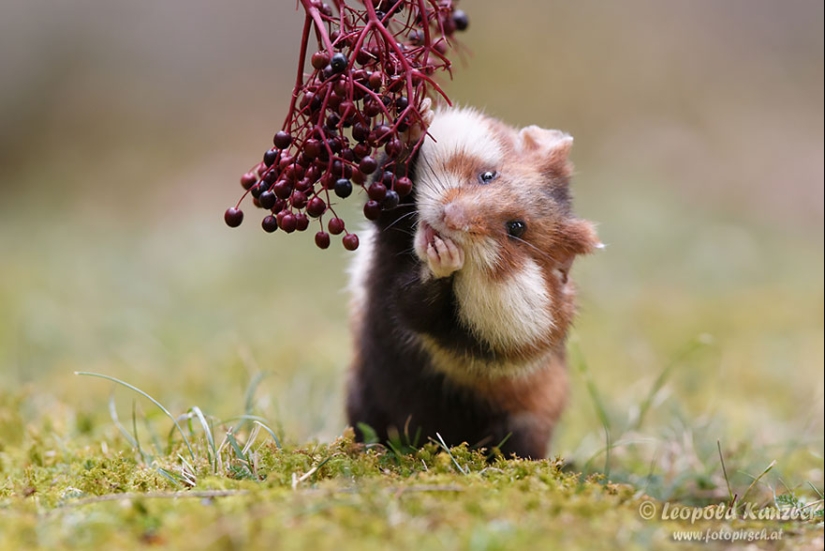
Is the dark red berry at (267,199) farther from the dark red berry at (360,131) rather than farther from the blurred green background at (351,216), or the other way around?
the blurred green background at (351,216)

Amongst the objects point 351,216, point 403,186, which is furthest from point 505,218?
point 351,216

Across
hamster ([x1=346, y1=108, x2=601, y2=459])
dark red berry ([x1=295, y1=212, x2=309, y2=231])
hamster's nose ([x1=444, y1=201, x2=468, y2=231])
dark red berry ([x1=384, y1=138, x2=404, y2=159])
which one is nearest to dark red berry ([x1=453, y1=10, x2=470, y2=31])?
hamster ([x1=346, y1=108, x2=601, y2=459])

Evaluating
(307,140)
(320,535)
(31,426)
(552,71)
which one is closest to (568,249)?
(307,140)

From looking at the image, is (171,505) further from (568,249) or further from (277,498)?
(568,249)

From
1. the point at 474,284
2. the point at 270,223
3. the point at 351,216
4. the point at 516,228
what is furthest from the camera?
the point at 351,216

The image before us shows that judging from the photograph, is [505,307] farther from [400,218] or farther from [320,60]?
[320,60]
